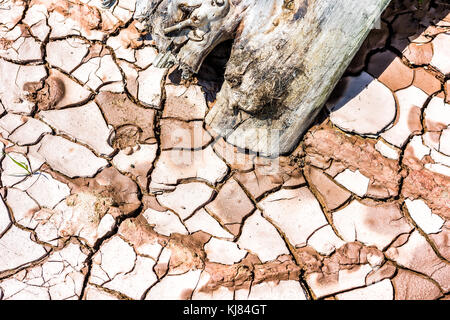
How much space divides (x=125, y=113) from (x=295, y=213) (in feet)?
3.33

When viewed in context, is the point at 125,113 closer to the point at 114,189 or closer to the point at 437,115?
the point at 114,189

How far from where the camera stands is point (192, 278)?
A: 1.67m

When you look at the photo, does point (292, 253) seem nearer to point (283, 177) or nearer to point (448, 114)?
point (283, 177)

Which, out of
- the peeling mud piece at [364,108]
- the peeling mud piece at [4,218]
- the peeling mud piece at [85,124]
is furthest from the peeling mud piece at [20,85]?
the peeling mud piece at [364,108]

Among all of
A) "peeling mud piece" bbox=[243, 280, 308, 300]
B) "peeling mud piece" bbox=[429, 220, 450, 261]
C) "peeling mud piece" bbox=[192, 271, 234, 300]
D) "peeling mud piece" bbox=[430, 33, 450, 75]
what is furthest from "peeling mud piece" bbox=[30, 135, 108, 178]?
"peeling mud piece" bbox=[430, 33, 450, 75]

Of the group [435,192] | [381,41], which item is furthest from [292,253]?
[381,41]

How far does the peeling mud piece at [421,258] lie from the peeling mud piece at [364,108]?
56cm

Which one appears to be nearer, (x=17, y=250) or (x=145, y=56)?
(x=17, y=250)

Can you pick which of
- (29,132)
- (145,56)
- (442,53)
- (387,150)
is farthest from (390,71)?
(29,132)

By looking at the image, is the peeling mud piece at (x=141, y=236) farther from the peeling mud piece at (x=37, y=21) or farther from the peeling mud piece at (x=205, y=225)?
the peeling mud piece at (x=37, y=21)

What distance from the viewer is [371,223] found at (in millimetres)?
1765

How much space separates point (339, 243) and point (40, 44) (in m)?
1.93

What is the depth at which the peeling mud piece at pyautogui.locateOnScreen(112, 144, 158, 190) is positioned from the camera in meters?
1.86

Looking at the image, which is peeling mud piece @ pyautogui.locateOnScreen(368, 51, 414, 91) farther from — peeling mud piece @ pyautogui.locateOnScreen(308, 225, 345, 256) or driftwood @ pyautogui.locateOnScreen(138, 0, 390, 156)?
peeling mud piece @ pyautogui.locateOnScreen(308, 225, 345, 256)
